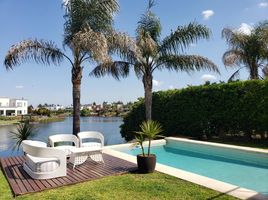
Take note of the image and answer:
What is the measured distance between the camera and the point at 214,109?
13.9 meters

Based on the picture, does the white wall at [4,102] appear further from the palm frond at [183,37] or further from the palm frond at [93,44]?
the palm frond at [93,44]

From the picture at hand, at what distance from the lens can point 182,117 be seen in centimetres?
1539

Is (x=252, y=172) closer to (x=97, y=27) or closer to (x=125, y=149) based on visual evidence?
(x=125, y=149)

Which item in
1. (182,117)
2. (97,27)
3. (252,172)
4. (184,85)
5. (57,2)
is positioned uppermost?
(57,2)

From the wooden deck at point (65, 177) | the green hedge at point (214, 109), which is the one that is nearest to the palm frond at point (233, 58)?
the green hedge at point (214, 109)

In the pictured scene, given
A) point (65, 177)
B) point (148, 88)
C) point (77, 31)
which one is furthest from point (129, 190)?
point (148, 88)

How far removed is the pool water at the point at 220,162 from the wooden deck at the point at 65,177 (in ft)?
8.44

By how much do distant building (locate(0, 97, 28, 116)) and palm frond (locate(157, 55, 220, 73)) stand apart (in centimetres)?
8190

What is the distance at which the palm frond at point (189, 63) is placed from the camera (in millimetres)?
14609

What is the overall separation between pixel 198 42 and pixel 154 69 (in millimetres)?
2950

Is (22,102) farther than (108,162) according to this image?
Yes

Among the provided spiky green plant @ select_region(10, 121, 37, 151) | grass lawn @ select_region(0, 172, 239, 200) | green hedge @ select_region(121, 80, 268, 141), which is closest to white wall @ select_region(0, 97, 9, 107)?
green hedge @ select_region(121, 80, 268, 141)

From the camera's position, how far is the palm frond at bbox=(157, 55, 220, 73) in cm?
1461

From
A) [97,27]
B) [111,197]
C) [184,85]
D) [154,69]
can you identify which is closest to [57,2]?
[97,27]
